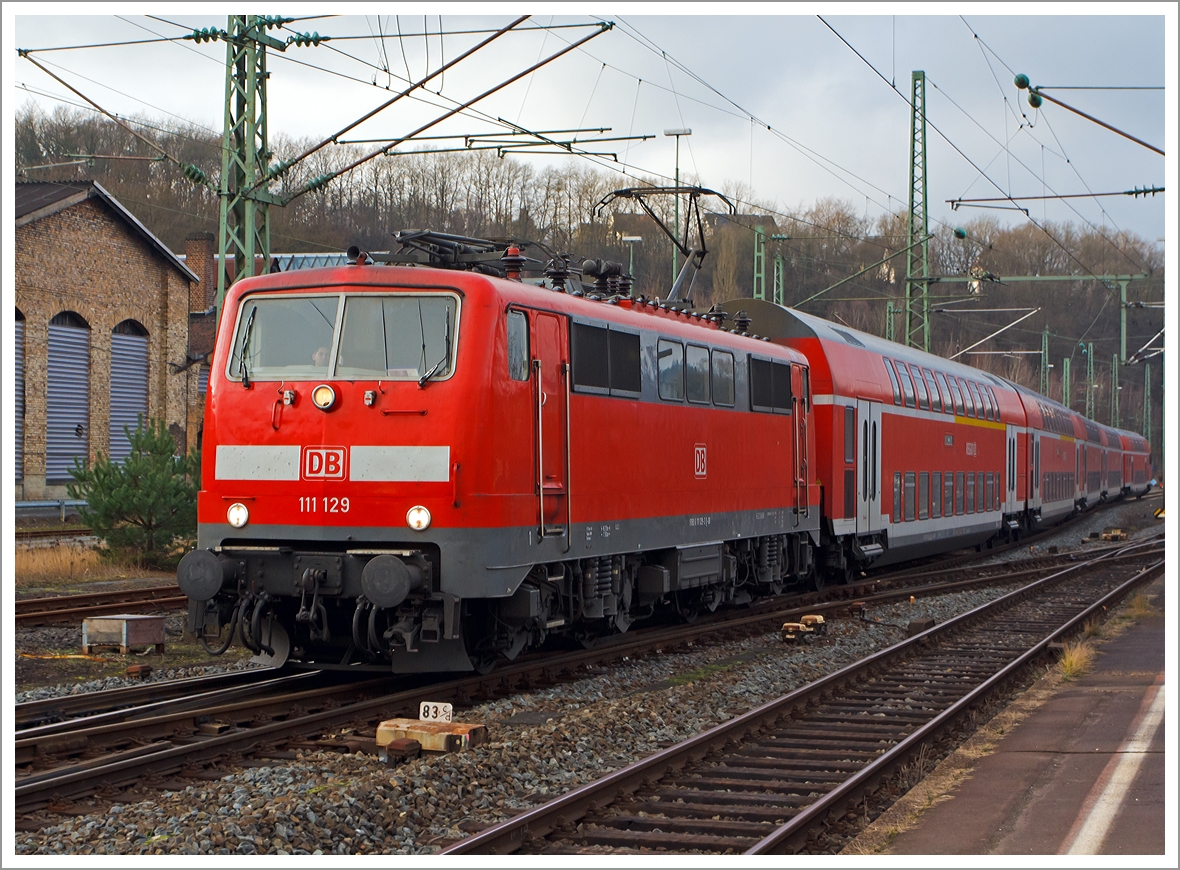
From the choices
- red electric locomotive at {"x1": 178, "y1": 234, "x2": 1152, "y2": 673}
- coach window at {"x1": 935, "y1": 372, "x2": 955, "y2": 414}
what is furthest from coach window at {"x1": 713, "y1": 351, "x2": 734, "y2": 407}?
coach window at {"x1": 935, "y1": 372, "x2": 955, "y2": 414}

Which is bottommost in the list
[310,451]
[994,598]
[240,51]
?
[994,598]

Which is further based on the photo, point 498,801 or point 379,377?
point 379,377

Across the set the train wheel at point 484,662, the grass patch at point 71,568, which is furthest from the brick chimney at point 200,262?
the train wheel at point 484,662

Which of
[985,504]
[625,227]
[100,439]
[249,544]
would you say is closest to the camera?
[249,544]

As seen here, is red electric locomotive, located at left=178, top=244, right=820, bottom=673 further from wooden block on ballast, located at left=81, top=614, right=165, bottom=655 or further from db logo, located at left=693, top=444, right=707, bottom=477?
wooden block on ballast, located at left=81, top=614, right=165, bottom=655

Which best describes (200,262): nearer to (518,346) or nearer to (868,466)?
(868,466)

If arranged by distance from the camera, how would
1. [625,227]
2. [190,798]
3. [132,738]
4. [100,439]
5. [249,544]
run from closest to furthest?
[190,798] → [132,738] → [249,544] → [100,439] → [625,227]

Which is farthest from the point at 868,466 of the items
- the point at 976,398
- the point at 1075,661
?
the point at 976,398

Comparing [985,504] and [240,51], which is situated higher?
[240,51]

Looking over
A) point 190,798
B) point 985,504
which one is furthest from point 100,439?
point 190,798

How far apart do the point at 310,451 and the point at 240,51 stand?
→ 7678 mm

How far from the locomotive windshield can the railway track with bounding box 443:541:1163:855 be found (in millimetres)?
3684

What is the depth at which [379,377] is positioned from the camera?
1015 centimetres

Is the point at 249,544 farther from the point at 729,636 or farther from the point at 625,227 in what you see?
the point at 625,227
